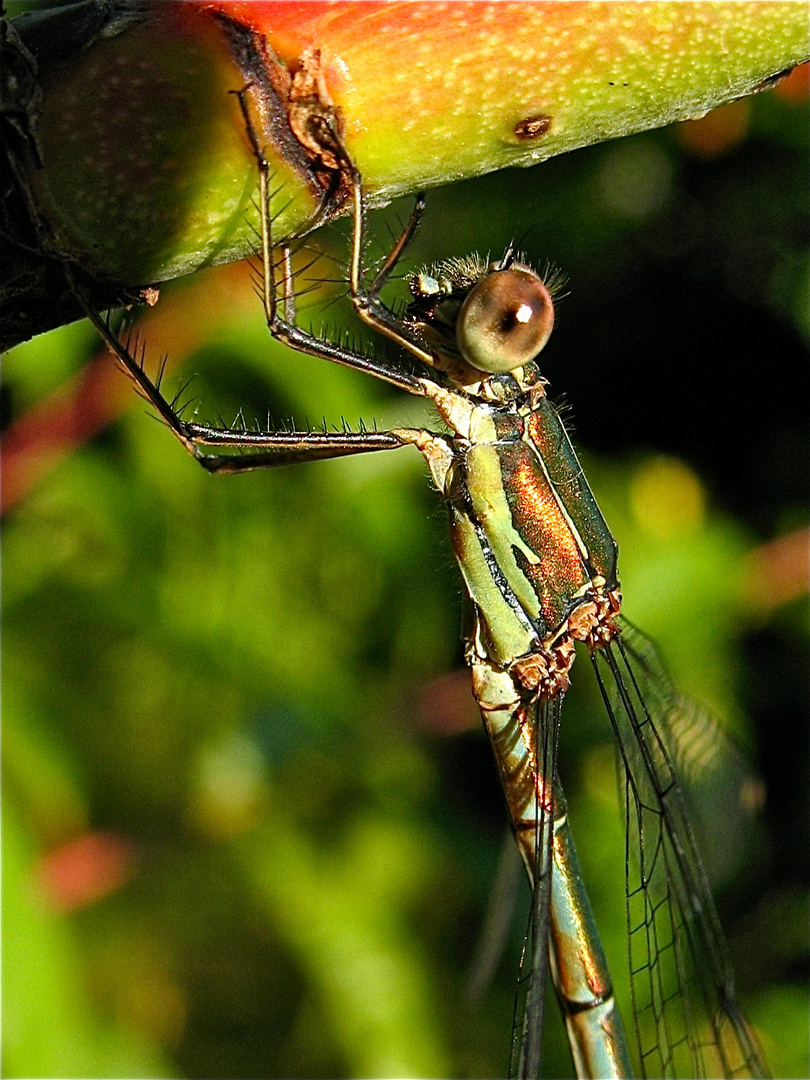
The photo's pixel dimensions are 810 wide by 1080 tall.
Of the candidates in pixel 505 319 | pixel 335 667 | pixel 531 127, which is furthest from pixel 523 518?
pixel 335 667

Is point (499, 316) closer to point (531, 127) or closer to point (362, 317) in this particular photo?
point (362, 317)

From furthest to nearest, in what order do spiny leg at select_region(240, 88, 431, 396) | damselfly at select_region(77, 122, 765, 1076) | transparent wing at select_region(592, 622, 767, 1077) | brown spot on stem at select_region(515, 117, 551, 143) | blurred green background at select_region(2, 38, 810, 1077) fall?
blurred green background at select_region(2, 38, 810, 1077)
transparent wing at select_region(592, 622, 767, 1077)
damselfly at select_region(77, 122, 765, 1076)
spiny leg at select_region(240, 88, 431, 396)
brown spot on stem at select_region(515, 117, 551, 143)

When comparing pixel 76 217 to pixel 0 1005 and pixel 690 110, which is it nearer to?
pixel 690 110

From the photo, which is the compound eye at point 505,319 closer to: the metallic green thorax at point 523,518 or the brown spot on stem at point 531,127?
the metallic green thorax at point 523,518

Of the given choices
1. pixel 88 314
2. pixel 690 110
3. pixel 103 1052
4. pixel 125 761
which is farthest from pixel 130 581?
pixel 690 110

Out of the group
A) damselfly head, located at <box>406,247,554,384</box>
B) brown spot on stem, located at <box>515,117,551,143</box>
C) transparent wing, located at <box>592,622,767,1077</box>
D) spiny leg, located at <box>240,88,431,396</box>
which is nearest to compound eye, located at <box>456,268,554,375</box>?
damselfly head, located at <box>406,247,554,384</box>

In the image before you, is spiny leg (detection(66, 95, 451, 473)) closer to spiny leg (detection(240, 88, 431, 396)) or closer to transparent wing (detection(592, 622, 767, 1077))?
spiny leg (detection(240, 88, 431, 396))
